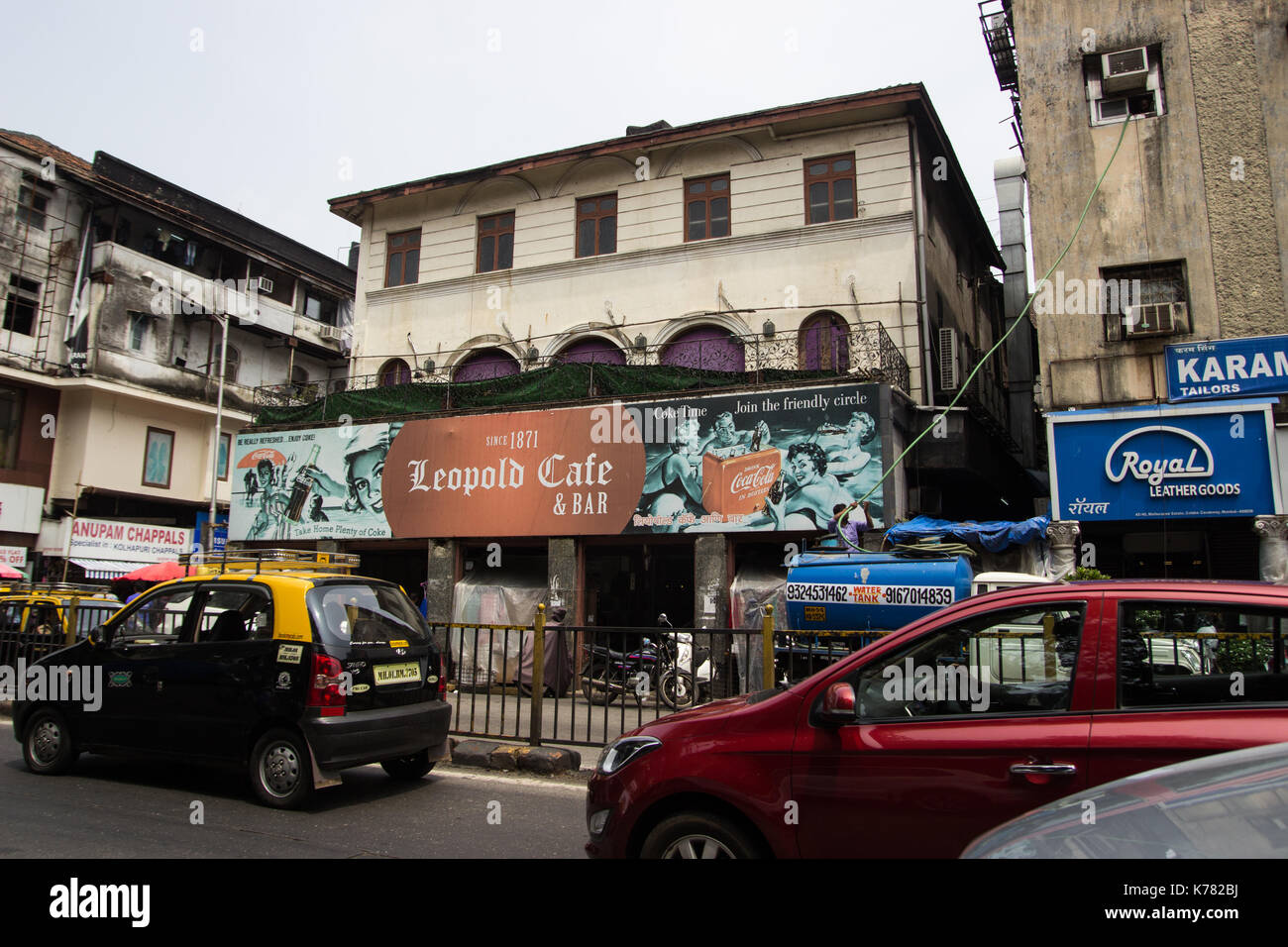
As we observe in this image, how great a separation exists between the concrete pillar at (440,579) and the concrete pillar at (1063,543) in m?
12.0

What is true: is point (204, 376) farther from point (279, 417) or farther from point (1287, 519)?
point (1287, 519)

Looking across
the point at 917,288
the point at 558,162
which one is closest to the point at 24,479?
the point at 558,162

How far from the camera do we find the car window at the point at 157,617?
7500 mm

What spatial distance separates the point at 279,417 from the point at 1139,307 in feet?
64.1

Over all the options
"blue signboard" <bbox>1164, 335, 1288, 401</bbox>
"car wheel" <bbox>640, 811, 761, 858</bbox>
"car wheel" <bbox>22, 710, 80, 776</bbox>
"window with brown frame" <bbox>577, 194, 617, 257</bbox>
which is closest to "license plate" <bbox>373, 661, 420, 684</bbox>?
"car wheel" <bbox>22, 710, 80, 776</bbox>

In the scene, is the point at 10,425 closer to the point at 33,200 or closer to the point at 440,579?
the point at 33,200

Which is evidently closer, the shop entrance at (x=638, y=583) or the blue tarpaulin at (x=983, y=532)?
the blue tarpaulin at (x=983, y=532)

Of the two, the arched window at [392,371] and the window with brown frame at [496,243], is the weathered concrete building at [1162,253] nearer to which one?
the window with brown frame at [496,243]

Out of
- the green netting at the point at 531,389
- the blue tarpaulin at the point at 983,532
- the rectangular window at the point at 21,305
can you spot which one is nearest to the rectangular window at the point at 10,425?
the rectangular window at the point at 21,305

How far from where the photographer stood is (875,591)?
1111cm

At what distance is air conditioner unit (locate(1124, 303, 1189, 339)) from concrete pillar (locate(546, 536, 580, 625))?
36.2 ft

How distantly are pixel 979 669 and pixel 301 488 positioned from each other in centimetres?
1989

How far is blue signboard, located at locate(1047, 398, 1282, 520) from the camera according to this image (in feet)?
45.2

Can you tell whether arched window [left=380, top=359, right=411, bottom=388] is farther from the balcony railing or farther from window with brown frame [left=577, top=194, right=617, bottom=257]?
window with brown frame [left=577, top=194, right=617, bottom=257]
